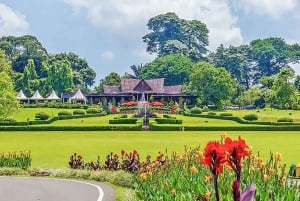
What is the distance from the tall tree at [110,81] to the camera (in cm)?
10869

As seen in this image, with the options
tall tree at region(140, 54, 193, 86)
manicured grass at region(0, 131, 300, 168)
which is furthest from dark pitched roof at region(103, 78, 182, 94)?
manicured grass at region(0, 131, 300, 168)

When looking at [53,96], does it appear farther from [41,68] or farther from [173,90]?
[173,90]

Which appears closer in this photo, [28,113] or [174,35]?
[28,113]

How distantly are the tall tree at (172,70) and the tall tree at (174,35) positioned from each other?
14536mm

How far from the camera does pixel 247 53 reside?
388 feet

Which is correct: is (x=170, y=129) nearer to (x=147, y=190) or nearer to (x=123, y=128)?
(x=123, y=128)

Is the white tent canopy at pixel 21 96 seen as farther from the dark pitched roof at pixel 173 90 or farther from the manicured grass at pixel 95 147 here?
the manicured grass at pixel 95 147

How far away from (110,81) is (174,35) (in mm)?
28505

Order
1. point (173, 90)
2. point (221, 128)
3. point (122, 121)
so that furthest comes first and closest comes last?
point (173, 90) → point (122, 121) → point (221, 128)

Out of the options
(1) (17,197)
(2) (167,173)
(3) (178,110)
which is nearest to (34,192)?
(1) (17,197)

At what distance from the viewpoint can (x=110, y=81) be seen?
109m

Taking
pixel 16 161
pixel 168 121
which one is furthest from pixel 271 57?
pixel 16 161

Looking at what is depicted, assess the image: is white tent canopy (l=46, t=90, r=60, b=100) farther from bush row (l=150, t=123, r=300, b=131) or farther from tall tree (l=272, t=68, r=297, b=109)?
bush row (l=150, t=123, r=300, b=131)

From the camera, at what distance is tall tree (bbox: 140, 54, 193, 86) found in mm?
107000
